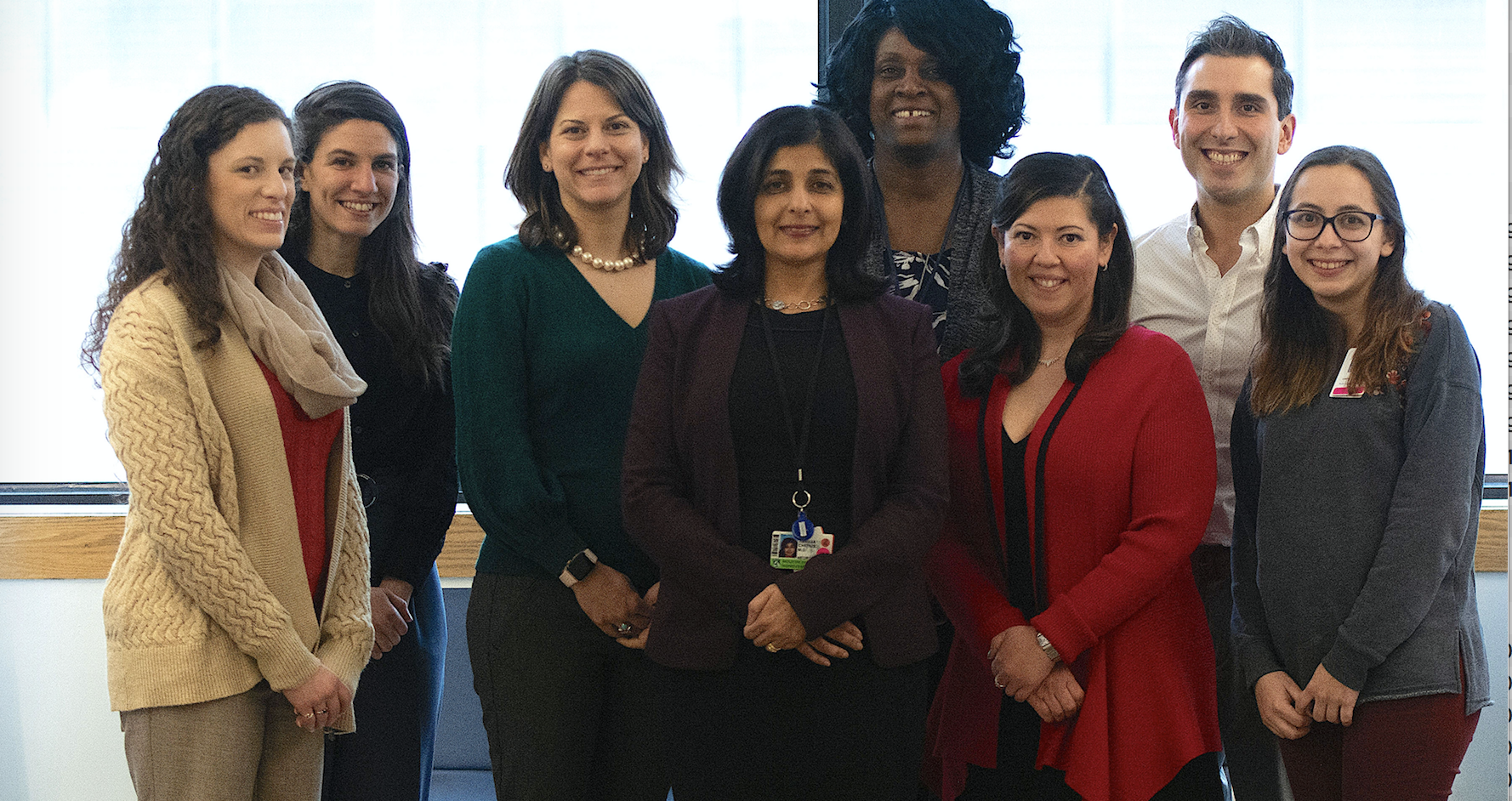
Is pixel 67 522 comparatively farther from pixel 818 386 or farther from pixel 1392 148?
pixel 1392 148

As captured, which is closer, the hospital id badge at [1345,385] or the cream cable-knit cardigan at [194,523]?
the cream cable-knit cardigan at [194,523]

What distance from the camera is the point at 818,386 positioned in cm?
176

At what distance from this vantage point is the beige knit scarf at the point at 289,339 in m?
1.78

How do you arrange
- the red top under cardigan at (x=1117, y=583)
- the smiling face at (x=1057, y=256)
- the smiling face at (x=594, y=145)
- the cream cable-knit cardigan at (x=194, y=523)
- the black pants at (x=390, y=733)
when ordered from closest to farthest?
the cream cable-knit cardigan at (x=194, y=523) → the red top under cardigan at (x=1117, y=583) → the smiling face at (x=1057, y=256) → the smiling face at (x=594, y=145) → the black pants at (x=390, y=733)

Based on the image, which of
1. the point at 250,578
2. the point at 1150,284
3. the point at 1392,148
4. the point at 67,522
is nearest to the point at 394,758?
the point at 250,578

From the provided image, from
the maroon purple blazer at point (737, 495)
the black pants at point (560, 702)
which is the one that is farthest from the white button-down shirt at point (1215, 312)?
the black pants at point (560, 702)

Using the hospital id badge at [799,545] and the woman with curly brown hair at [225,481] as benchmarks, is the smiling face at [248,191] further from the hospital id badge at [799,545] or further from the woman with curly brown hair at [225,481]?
the hospital id badge at [799,545]

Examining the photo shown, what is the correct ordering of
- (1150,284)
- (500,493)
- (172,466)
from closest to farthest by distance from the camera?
(172,466) < (500,493) < (1150,284)

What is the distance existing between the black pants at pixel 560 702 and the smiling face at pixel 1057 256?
3.04ft

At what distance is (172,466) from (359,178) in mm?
777

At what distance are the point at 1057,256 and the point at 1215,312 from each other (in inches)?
20.8

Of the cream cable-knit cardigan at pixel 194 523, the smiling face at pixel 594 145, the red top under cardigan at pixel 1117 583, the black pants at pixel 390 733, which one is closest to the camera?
the cream cable-knit cardigan at pixel 194 523

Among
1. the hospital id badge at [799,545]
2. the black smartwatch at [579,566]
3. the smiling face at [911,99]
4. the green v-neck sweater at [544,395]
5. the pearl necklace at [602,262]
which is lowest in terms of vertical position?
the black smartwatch at [579,566]

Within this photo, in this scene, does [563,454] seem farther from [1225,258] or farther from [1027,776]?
[1225,258]
